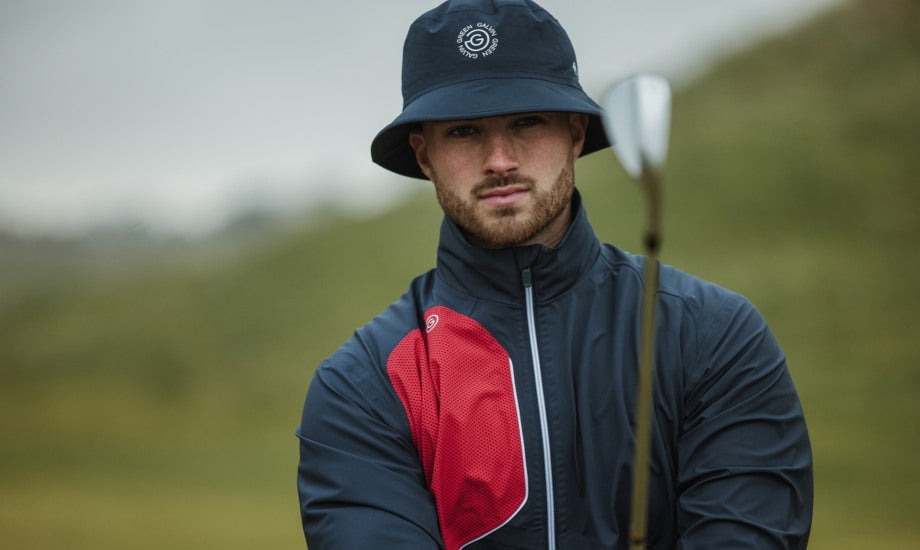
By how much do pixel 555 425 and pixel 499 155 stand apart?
0.70 meters

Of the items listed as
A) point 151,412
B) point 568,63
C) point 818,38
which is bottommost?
point 151,412

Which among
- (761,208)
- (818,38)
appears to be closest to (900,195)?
(761,208)

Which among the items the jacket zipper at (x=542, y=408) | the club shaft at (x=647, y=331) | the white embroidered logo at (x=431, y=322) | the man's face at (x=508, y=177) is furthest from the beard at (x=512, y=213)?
the club shaft at (x=647, y=331)

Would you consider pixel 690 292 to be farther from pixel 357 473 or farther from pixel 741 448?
pixel 357 473

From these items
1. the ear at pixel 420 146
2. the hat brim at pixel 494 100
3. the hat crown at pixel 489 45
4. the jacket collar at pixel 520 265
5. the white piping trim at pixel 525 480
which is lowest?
the white piping trim at pixel 525 480

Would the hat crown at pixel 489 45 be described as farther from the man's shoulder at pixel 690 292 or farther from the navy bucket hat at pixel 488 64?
the man's shoulder at pixel 690 292

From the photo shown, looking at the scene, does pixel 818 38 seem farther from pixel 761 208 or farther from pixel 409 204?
pixel 409 204

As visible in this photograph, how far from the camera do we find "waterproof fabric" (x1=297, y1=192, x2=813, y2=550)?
107 inches

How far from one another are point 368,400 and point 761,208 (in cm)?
3265

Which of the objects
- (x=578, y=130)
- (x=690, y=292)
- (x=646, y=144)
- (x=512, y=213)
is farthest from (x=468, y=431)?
(x=646, y=144)

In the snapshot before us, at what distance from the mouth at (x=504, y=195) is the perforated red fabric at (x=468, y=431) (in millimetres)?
312

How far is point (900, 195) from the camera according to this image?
3406 cm

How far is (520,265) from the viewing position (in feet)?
9.58

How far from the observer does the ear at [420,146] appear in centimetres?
335
